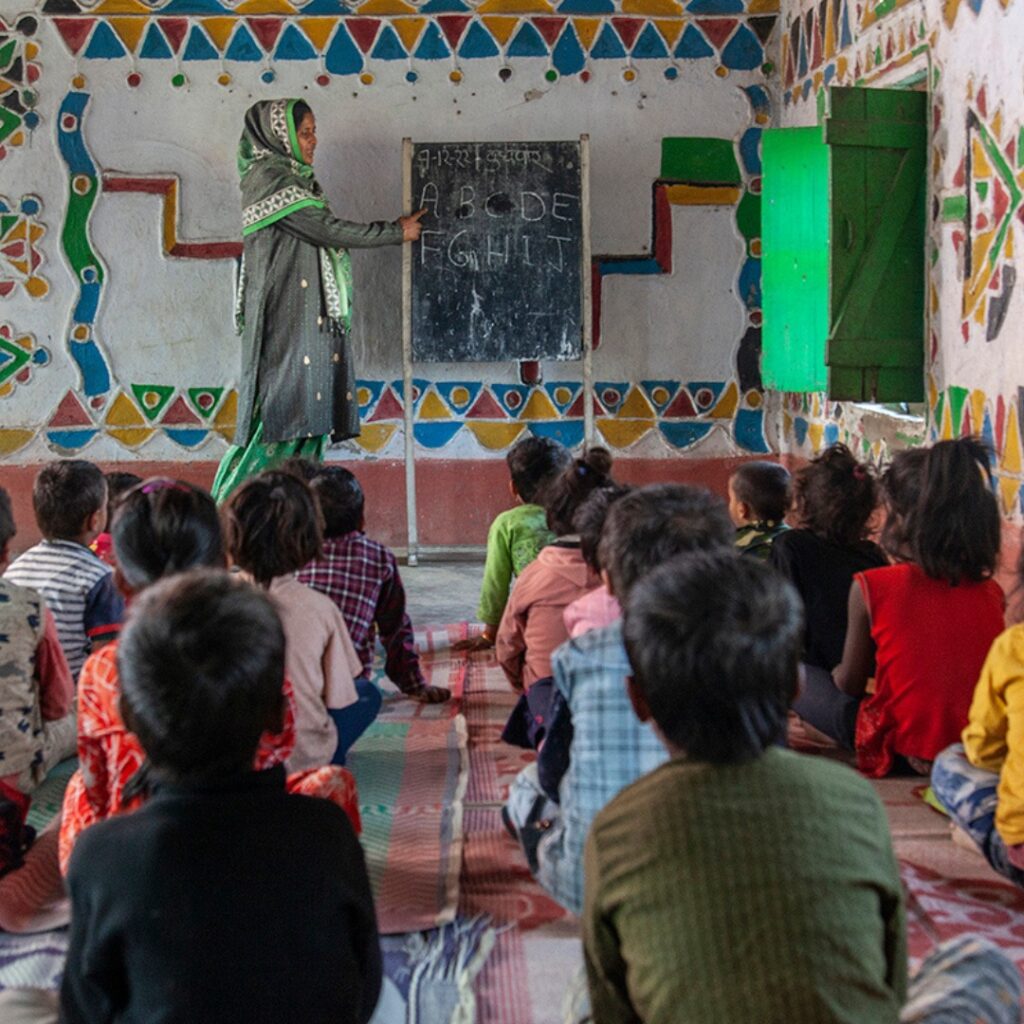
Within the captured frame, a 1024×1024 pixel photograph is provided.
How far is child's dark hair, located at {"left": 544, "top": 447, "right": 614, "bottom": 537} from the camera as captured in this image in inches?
136

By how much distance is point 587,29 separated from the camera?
20.5ft

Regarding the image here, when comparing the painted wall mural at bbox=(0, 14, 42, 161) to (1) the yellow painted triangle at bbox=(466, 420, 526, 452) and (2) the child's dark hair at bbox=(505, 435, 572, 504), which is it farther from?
(2) the child's dark hair at bbox=(505, 435, 572, 504)

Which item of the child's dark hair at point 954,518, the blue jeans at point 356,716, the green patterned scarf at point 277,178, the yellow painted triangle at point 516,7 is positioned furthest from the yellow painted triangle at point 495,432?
the child's dark hair at point 954,518

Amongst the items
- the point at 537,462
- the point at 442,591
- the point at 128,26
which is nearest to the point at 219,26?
the point at 128,26

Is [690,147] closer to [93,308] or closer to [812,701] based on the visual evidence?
[93,308]

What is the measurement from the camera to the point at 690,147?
248 inches

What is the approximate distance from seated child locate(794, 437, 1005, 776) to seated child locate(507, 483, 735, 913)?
2.42ft

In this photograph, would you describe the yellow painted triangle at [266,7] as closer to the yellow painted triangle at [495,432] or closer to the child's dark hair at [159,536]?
the yellow painted triangle at [495,432]

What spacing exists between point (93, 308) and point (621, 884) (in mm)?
5558

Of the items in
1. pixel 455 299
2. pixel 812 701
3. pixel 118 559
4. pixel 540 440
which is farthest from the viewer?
pixel 455 299

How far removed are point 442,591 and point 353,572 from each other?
2.13m

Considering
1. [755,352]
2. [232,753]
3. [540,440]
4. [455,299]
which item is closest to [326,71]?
[455,299]

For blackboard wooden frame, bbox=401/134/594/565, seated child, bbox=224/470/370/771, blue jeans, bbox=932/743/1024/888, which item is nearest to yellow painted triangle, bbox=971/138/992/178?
blue jeans, bbox=932/743/1024/888

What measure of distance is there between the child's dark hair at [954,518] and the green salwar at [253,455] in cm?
317
